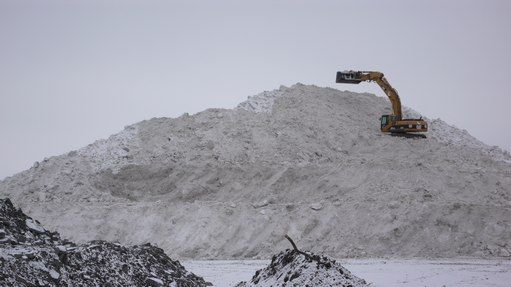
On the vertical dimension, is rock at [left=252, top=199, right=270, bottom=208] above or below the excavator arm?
below

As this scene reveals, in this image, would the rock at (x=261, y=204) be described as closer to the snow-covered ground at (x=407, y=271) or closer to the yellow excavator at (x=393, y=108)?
the snow-covered ground at (x=407, y=271)

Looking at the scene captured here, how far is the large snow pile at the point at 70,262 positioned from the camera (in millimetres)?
11125

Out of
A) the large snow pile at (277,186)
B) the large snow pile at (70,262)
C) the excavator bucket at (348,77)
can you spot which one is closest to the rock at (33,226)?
the large snow pile at (70,262)

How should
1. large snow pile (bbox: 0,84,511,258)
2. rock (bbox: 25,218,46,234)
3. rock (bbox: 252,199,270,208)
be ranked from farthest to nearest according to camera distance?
rock (bbox: 252,199,270,208) → large snow pile (bbox: 0,84,511,258) → rock (bbox: 25,218,46,234)

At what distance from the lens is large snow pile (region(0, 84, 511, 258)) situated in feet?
71.1

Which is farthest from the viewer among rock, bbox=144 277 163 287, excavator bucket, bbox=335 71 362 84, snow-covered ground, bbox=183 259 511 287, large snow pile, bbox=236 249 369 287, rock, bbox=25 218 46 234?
excavator bucket, bbox=335 71 362 84

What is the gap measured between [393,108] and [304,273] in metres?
22.5

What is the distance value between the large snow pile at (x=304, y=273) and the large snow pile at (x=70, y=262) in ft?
11.8

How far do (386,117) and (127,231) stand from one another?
13.9 metres

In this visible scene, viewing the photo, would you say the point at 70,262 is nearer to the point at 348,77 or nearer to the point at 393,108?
the point at 348,77

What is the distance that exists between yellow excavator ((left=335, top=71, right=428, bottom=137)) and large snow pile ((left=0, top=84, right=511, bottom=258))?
71cm

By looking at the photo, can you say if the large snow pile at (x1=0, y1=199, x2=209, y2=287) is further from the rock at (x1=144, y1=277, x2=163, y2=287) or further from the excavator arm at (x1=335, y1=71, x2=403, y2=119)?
the excavator arm at (x1=335, y1=71, x2=403, y2=119)

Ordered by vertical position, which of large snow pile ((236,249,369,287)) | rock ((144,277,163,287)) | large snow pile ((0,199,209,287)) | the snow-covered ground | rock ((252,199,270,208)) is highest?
large snow pile ((236,249,369,287))

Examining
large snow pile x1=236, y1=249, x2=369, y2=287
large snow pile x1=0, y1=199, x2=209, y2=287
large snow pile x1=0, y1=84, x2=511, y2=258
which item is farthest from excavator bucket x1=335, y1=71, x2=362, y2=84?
large snow pile x1=236, y1=249, x2=369, y2=287
